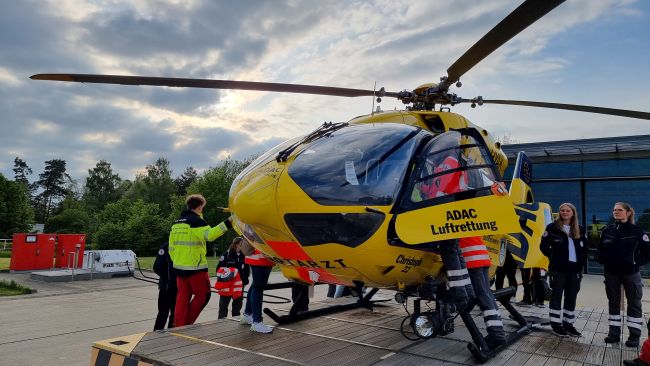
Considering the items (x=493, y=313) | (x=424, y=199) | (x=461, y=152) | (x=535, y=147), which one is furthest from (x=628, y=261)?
(x=535, y=147)

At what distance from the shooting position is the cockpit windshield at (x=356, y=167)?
11.5 ft

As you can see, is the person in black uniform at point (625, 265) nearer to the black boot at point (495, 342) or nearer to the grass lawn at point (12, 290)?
the black boot at point (495, 342)

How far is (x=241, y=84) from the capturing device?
4703 millimetres

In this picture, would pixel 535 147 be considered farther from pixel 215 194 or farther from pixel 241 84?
pixel 215 194

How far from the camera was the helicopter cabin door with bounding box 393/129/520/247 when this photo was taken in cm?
355

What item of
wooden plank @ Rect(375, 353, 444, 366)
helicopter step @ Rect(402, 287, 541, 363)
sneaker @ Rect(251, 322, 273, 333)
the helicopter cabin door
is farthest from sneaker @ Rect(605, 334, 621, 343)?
sneaker @ Rect(251, 322, 273, 333)

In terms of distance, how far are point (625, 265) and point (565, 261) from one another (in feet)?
2.06

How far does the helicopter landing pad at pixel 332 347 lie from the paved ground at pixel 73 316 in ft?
7.82

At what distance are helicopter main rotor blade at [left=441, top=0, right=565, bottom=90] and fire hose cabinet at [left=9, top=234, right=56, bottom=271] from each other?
16.4 meters

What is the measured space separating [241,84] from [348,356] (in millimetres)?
2941

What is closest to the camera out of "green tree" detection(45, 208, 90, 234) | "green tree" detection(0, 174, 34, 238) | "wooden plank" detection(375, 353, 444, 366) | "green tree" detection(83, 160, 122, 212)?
"wooden plank" detection(375, 353, 444, 366)

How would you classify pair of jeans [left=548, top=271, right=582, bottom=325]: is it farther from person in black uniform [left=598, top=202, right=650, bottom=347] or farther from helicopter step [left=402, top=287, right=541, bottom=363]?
helicopter step [left=402, top=287, right=541, bottom=363]

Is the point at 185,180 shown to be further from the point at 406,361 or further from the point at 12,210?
the point at 406,361

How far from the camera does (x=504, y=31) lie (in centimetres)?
384
